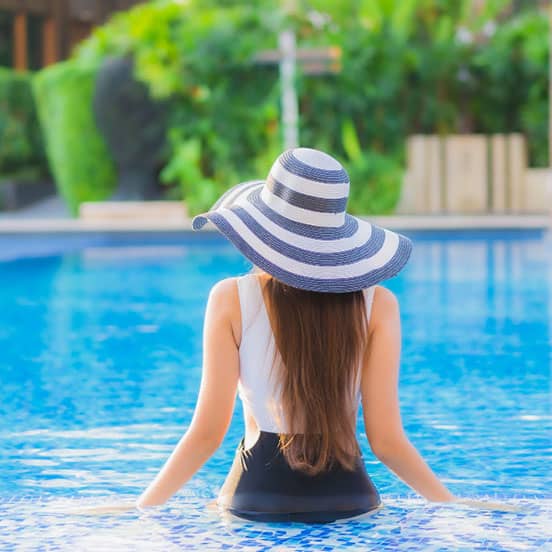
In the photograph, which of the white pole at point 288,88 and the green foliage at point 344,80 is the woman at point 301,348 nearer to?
the white pole at point 288,88

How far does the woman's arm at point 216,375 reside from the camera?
308cm

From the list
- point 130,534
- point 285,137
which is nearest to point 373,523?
point 130,534

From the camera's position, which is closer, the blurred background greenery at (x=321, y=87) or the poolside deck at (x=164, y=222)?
the poolside deck at (x=164, y=222)

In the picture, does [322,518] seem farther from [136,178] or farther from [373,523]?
[136,178]

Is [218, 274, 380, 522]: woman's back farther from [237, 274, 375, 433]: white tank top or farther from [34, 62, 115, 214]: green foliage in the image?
[34, 62, 115, 214]: green foliage

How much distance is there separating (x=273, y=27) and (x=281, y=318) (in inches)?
646

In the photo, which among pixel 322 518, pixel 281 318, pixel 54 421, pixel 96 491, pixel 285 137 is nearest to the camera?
pixel 281 318

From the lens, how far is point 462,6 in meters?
19.5

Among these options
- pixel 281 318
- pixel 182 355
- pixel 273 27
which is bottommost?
pixel 182 355

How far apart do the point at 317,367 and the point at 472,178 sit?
1657 cm

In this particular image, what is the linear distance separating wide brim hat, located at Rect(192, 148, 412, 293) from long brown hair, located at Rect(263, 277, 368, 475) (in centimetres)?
9

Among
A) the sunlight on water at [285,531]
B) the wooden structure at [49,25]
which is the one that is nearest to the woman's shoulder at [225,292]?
the sunlight on water at [285,531]

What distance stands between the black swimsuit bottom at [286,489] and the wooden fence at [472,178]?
1615cm

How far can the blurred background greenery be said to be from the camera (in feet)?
63.3
